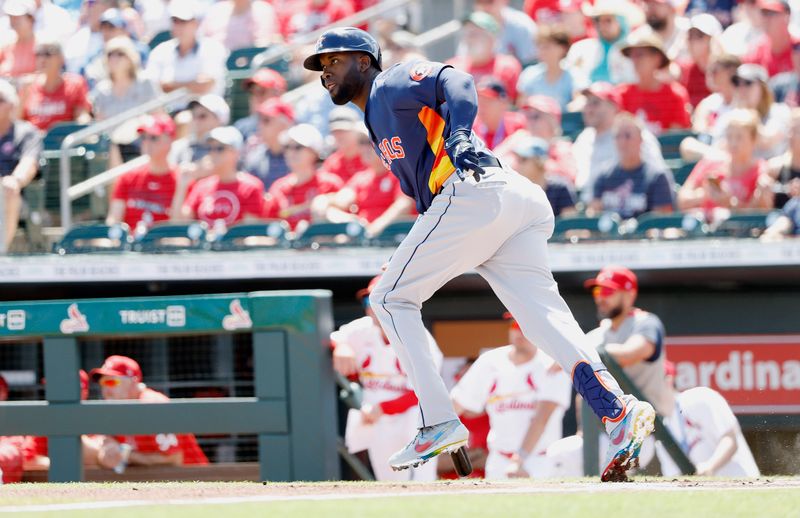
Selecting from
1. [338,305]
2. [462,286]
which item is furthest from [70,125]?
[462,286]

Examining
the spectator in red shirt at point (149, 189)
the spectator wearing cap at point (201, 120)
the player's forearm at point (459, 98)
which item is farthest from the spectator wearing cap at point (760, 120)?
the player's forearm at point (459, 98)

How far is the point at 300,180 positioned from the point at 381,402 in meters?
2.16

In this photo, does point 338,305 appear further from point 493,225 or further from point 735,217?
point 493,225

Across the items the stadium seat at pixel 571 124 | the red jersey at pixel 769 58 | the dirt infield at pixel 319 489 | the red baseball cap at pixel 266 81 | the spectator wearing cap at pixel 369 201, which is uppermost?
the red baseball cap at pixel 266 81

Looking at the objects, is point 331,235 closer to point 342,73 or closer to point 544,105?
point 544,105

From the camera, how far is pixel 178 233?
28.1ft

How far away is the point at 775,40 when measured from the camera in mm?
9281

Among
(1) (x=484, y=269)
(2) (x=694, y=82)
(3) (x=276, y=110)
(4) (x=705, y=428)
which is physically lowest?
(4) (x=705, y=428)

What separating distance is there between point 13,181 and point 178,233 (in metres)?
1.32

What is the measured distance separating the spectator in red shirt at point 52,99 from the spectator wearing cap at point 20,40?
71 cm

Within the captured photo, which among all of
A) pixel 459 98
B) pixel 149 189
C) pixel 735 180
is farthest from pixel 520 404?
pixel 459 98

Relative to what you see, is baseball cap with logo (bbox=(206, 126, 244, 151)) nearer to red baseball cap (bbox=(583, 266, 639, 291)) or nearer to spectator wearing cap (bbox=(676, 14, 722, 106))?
red baseball cap (bbox=(583, 266, 639, 291))

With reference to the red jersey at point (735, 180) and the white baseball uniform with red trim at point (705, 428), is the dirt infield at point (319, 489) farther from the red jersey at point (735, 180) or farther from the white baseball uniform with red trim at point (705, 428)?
the red jersey at point (735, 180)

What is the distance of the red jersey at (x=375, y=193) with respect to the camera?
8.66m
